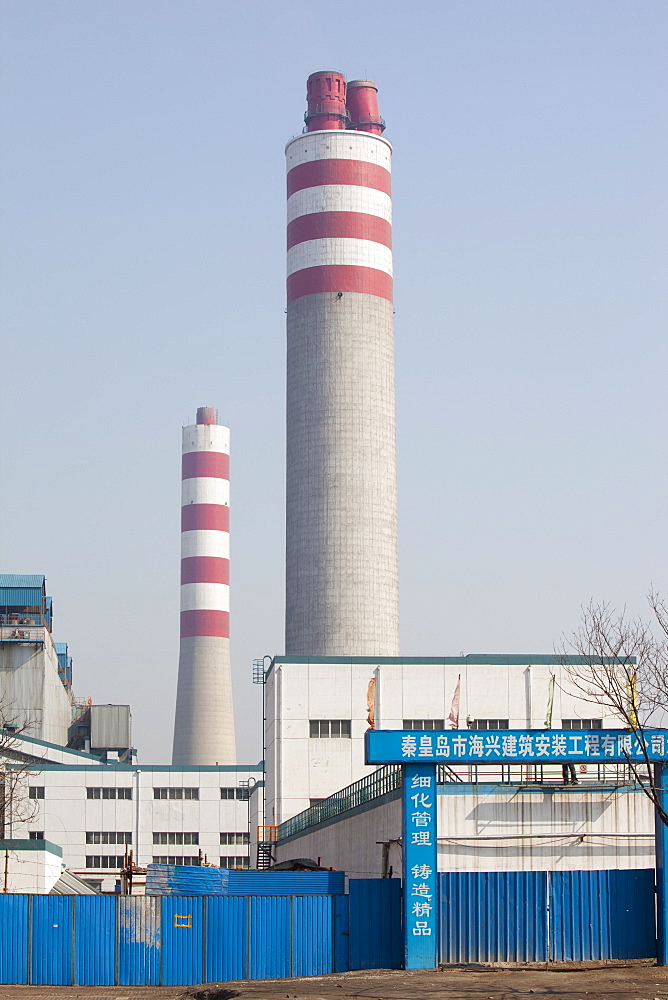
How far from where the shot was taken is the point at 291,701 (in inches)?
2010

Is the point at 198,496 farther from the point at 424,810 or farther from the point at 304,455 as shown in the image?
the point at 424,810

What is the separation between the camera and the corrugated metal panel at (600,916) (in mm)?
27203

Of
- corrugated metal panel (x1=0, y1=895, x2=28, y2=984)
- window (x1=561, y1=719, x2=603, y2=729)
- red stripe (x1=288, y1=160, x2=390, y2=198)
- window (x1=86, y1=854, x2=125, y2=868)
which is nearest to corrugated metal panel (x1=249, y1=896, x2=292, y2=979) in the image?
corrugated metal panel (x1=0, y1=895, x2=28, y2=984)

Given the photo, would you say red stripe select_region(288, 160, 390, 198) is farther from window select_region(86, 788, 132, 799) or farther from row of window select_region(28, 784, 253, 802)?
window select_region(86, 788, 132, 799)

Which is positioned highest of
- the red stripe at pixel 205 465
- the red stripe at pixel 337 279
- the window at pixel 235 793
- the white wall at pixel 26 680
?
the red stripe at pixel 337 279

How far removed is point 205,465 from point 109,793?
34185 mm

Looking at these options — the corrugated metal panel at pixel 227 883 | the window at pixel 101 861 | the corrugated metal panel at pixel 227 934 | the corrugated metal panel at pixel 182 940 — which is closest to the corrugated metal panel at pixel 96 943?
the corrugated metal panel at pixel 182 940

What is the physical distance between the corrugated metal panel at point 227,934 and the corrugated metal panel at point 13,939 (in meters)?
3.67

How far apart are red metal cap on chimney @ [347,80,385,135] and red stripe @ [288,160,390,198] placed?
A: 21.4 ft

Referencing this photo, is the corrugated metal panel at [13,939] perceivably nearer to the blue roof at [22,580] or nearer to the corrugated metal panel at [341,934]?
the corrugated metal panel at [341,934]

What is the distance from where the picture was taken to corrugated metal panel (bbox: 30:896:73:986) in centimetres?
2697

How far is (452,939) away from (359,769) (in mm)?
23750

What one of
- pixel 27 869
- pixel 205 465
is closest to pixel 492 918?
pixel 27 869

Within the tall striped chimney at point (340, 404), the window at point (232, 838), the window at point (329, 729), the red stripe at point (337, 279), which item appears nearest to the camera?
the window at point (329, 729)
